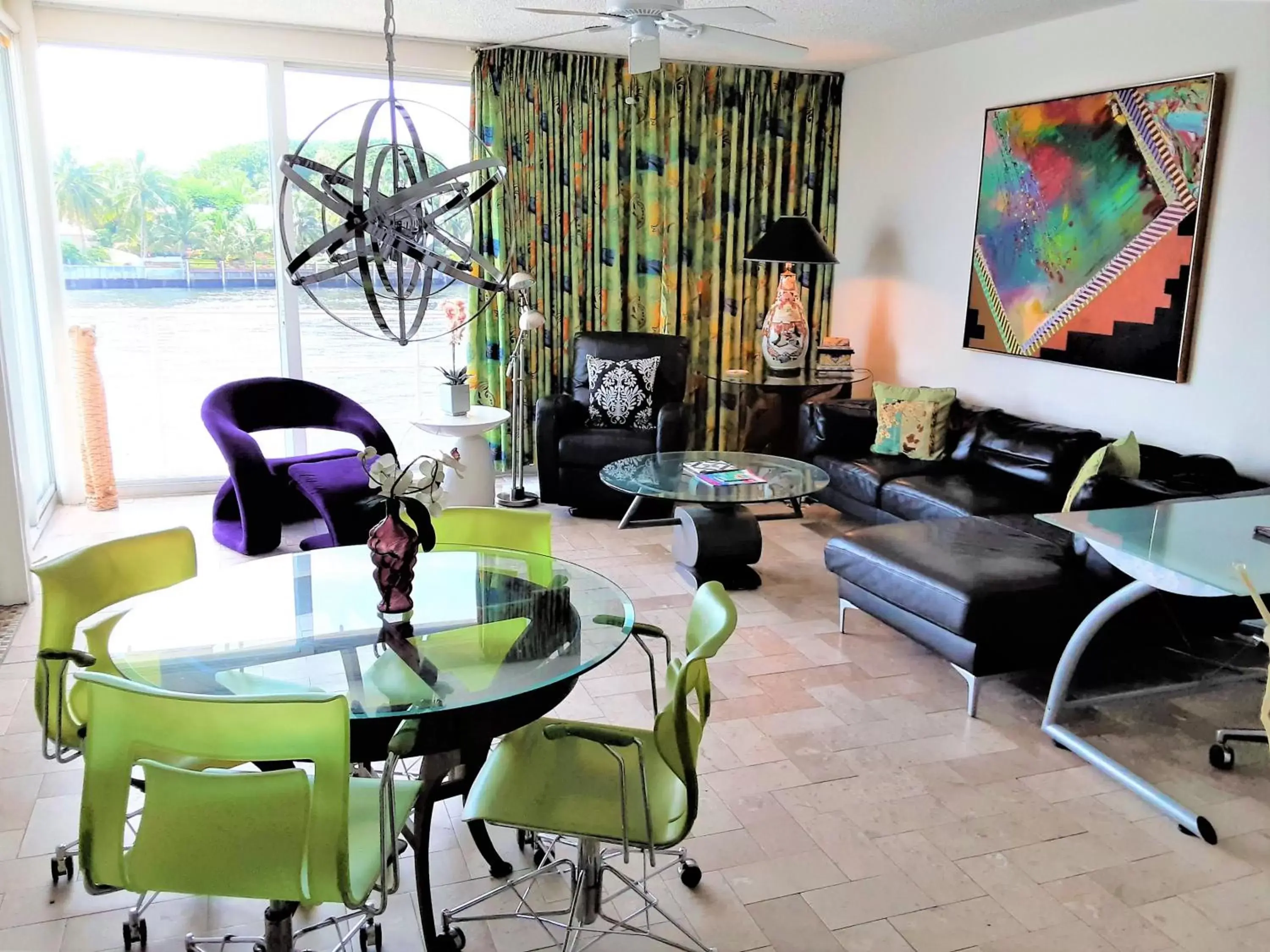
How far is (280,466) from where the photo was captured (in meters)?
4.93

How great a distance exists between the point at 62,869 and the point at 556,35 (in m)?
3.12

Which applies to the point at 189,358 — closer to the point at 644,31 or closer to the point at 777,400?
the point at 777,400

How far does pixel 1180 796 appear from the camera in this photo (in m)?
2.72

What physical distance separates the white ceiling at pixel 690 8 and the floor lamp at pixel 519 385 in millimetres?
1297

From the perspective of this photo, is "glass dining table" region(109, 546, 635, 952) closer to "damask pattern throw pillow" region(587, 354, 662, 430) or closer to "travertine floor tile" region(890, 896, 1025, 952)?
"travertine floor tile" region(890, 896, 1025, 952)

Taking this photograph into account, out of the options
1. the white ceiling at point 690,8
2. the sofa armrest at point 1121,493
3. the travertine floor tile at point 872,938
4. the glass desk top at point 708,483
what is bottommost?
the travertine floor tile at point 872,938

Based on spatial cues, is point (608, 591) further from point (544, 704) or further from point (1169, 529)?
point (1169, 529)

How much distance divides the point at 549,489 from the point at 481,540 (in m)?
2.46

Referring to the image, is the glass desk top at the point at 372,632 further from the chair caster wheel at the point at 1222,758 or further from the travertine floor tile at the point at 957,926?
the chair caster wheel at the point at 1222,758

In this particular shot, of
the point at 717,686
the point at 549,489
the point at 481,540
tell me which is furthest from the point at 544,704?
the point at 549,489

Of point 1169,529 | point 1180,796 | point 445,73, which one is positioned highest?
point 445,73

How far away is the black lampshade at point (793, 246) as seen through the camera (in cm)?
573

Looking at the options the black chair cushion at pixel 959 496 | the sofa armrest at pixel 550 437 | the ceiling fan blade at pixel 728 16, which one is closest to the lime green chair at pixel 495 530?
the ceiling fan blade at pixel 728 16

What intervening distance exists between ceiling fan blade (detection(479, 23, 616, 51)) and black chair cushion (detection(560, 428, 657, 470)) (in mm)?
1969
